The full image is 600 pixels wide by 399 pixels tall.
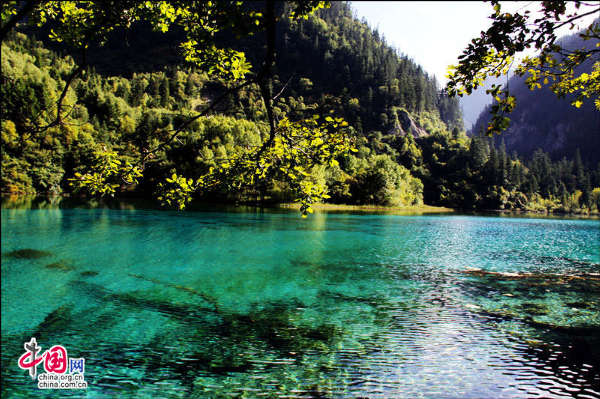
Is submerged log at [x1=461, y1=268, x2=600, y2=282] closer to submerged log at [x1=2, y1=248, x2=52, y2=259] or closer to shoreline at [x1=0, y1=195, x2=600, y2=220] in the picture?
submerged log at [x1=2, y1=248, x2=52, y2=259]

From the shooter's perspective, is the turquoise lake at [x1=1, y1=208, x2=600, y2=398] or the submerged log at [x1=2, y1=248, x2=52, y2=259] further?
the submerged log at [x1=2, y1=248, x2=52, y2=259]

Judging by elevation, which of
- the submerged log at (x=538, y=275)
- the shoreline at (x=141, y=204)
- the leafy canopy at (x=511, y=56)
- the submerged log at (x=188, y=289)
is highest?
the leafy canopy at (x=511, y=56)

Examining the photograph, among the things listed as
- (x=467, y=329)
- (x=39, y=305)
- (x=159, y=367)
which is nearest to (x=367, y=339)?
(x=467, y=329)

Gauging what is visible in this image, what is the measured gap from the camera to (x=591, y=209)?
586 ft

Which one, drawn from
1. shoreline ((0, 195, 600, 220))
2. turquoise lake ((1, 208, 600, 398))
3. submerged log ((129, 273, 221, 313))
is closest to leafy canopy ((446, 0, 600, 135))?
turquoise lake ((1, 208, 600, 398))

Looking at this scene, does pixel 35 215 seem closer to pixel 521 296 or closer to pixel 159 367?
pixel 159 367

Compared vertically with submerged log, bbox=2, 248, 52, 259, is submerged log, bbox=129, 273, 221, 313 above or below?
below

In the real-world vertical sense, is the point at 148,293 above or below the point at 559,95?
below

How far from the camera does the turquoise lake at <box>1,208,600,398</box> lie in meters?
11.1

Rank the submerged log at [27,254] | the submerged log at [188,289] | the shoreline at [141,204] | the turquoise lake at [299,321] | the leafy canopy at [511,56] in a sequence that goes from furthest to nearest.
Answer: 1. the shoreline at [141,204]
2. the submerged log at [27,254]
3. the submerged log at [188,289]
4. the turquoise lake at [299,321]
5. the leafy canopy at [511,56]

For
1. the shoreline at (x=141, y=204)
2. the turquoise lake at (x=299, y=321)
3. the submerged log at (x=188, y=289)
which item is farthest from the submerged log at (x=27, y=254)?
the shoreline at (x=141, y=204)

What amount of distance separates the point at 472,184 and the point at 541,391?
187m

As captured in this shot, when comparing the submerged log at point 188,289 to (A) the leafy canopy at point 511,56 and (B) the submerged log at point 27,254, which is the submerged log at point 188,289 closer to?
(B) the submerged log at point 27,254

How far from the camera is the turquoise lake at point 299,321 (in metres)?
11.1
